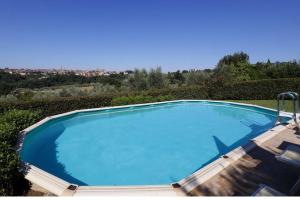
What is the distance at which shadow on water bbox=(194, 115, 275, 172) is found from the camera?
9152mm

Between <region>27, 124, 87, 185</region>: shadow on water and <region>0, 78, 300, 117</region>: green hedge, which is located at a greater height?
<region>0, 78, 300, 117</region>: green hedge

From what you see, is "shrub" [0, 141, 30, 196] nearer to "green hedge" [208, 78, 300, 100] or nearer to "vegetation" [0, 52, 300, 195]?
"vegetation" [0, 52, 300, 195]

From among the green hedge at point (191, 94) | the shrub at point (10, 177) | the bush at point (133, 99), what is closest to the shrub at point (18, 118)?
the green hedge at point (191, 94)

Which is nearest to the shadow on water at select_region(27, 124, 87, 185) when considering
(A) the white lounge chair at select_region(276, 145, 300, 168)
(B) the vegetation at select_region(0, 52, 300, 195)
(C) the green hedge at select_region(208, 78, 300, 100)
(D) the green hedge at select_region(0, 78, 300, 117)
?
(B) the vegetation at select_region(0, 52, 300, 195)

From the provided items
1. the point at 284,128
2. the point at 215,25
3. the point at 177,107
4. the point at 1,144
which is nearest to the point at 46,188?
the point at 1,144

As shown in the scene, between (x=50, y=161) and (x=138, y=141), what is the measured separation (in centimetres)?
368

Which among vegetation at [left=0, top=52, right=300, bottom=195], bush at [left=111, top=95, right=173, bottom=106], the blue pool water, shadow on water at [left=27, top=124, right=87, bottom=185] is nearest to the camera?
vegetation at [left=0, top=52, right=300, bottom=195]

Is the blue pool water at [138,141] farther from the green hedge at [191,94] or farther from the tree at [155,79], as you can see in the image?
the tree at [155,79]

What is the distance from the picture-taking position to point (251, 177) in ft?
16.2

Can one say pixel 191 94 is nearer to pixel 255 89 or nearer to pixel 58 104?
pixel 255 89

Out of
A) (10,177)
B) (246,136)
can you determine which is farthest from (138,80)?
(10,177)

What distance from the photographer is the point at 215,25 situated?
24.5 metres

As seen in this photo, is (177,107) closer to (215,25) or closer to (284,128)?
(284,128)

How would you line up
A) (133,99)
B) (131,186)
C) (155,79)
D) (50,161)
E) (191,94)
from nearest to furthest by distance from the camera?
(131,186) → (50,161) → (133,99) → (191,94) → (155,79)
